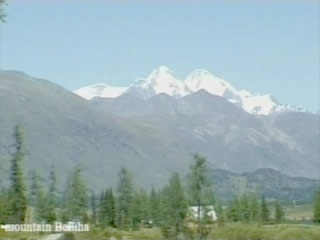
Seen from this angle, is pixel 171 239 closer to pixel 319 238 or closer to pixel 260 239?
pixel 260 239

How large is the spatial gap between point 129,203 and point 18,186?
4530 centimetres

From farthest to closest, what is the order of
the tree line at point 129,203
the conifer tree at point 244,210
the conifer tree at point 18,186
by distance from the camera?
1. the conifer tree at point 244,210
2. the conifer tree at point 18,186
3. the tree line at point 129,203

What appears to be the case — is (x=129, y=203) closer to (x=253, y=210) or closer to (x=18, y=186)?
(x=253, y=210)

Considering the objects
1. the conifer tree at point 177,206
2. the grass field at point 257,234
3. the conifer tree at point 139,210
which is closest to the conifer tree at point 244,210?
the conifer tree at point 139,210

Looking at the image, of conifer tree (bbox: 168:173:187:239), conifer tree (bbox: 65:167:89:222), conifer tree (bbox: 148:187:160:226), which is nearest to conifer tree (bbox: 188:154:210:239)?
conifer tree (bbox: 168:173:187:239)

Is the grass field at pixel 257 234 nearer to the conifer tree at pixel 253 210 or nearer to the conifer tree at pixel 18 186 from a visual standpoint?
the conifer tree at pixel 18 186

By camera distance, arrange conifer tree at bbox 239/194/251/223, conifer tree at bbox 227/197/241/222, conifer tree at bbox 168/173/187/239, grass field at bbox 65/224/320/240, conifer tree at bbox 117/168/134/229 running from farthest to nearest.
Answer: conifer tree at bbox 227/197/241/222 → conifer tree at bbox 239/194/251/223 → conifer tree at bbox 117/168/134/229 → conifer tree at bbox 168/173/187/239 → grass field at bbox 65/224/320/240

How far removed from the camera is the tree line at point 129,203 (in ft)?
340

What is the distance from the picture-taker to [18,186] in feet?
A: 393

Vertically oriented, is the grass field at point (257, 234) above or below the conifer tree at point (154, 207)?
below

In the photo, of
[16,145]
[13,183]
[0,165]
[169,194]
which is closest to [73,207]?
[169,194]

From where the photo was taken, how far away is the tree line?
340ft

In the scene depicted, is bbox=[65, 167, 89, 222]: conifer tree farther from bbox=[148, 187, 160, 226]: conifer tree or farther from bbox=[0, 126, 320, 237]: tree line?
bbox=[148, 187, 160, 226]: conifer tree

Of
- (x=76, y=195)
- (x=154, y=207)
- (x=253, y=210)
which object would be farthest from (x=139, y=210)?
(x=76, y=195)
